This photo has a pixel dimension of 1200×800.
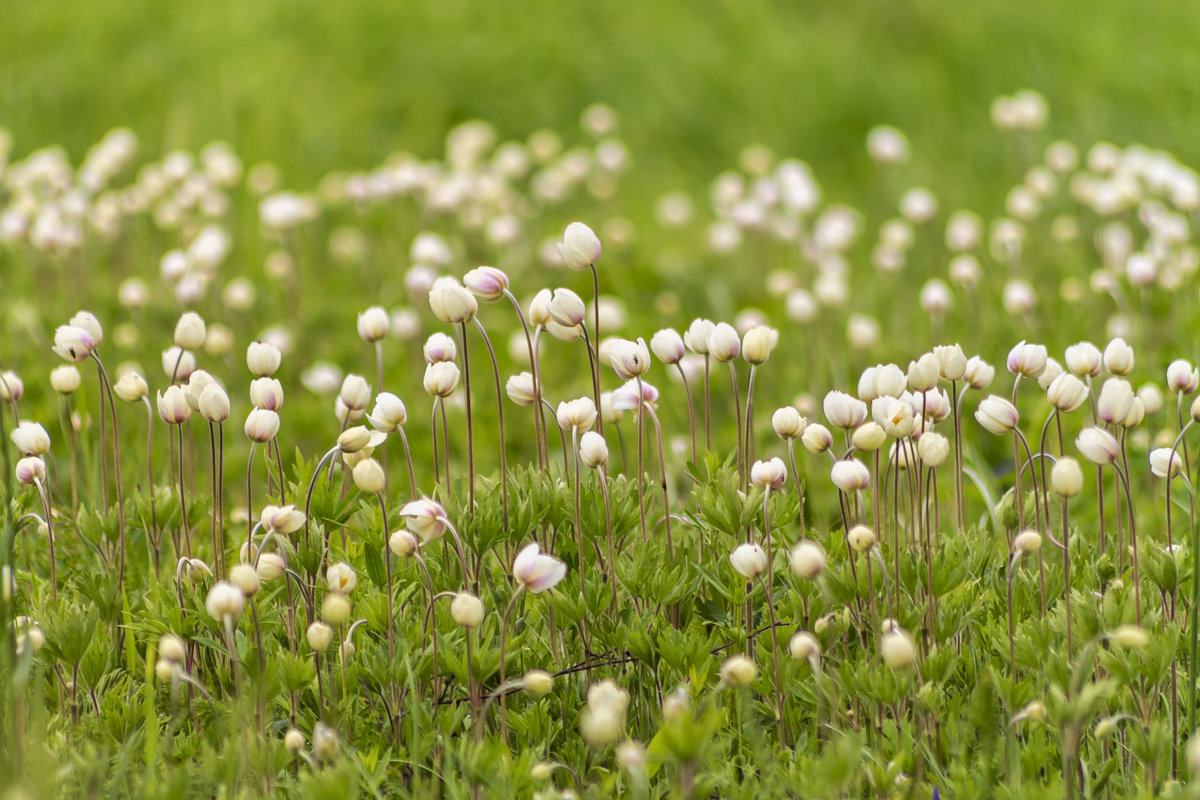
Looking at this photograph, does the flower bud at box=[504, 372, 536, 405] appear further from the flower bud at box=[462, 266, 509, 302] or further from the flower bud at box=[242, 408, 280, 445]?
the flower bud at box=[242, 408, 280, 445]

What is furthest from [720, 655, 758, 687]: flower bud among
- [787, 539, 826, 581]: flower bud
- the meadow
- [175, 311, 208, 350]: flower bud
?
[175, 311, 208, 350]: flower bud

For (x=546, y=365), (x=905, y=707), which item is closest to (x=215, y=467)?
(x=905, y=707)

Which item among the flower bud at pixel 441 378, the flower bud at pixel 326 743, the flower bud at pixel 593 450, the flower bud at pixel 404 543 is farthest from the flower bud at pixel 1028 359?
the flower bud at pixel 326 743

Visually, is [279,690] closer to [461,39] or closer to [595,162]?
[595,162]

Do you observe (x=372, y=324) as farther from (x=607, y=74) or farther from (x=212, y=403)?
(x=607, y=74)

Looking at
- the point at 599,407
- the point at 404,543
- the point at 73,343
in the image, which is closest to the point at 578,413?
the point at 599,407
